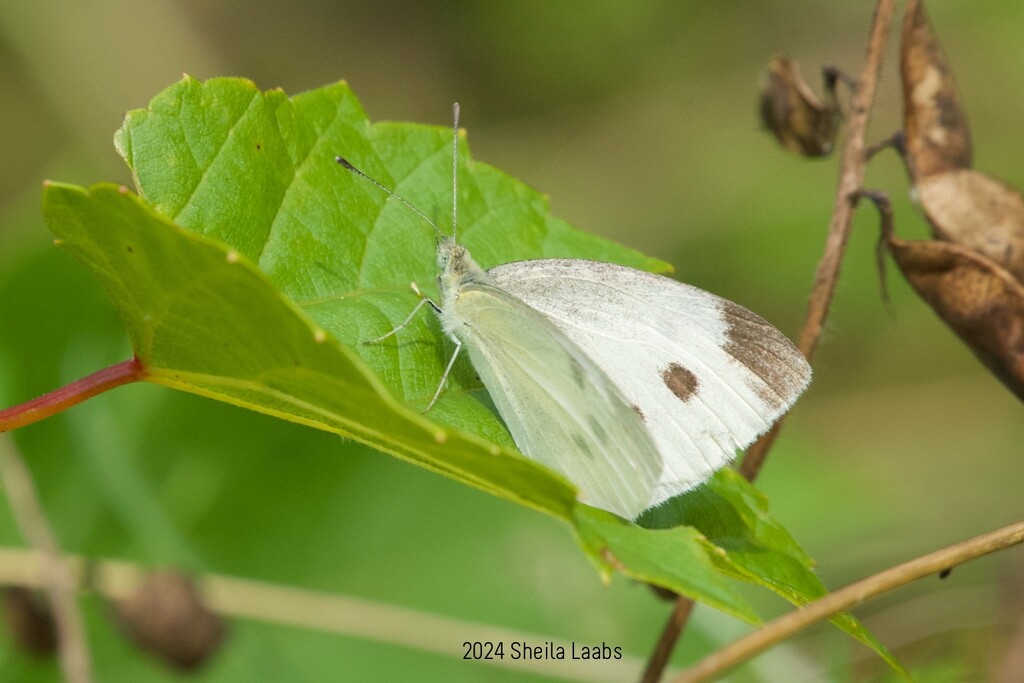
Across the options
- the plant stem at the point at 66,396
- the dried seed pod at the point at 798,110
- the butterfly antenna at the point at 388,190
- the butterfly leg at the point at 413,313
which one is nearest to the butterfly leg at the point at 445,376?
the butterfly leg at the point at 413,313

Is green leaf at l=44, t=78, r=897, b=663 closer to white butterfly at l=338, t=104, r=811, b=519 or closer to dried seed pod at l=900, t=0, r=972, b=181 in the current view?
white butterfly at l=338, t=104, r=811, b=519

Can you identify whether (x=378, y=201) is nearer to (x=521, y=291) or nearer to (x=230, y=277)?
(x=521, y=291)

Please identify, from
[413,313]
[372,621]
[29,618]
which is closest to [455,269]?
[413,313]

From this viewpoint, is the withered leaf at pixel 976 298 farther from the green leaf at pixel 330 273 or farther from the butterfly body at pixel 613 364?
the green leaf at pixel 330 273

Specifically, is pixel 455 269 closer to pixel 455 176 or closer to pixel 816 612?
pixel 455 176

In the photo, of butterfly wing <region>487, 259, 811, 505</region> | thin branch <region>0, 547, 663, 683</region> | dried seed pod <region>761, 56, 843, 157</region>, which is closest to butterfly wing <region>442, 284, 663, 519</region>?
butterfly wing <region>487, 259, 811, 505</region>
